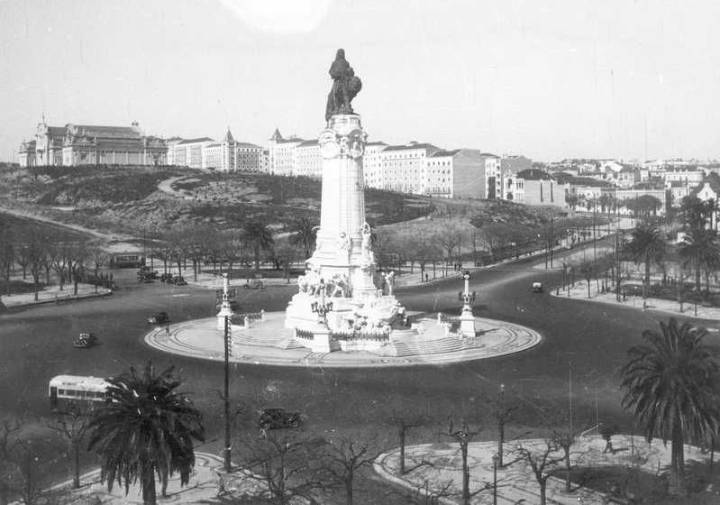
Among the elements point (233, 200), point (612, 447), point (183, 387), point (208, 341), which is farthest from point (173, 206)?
point (612, 447)

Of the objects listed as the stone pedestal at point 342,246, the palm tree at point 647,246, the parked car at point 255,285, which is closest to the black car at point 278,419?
the stone pedestal at point 342,246

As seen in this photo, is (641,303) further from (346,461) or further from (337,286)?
(346,461)

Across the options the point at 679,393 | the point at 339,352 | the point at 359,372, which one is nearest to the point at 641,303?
the point at 339,352

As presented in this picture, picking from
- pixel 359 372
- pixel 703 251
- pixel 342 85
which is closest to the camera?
pixel 359 372

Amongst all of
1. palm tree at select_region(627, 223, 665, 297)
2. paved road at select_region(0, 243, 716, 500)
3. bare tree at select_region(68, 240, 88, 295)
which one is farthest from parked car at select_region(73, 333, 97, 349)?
palm tree at select_region(627, 223, 665, 297)

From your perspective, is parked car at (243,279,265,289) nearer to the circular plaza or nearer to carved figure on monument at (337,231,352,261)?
the circular plaza

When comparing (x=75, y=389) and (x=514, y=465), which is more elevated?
(x=75, y=389)

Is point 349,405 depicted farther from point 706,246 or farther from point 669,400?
point 706,246
